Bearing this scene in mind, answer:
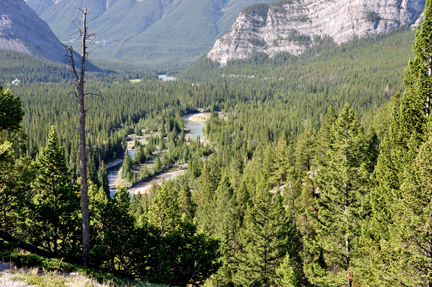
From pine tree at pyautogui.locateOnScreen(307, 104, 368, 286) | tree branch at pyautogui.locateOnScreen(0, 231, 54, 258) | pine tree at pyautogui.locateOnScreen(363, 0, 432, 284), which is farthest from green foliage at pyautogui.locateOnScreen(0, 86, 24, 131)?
pine tree at pyautogui.locateOnScreen(363, 0, 432, 284)

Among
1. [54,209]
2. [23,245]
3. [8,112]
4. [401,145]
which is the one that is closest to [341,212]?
[401,145]

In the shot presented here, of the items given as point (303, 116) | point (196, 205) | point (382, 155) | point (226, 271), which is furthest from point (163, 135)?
point (382, 155)

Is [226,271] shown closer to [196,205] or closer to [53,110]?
[196,205]

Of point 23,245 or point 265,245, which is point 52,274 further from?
point 265,245

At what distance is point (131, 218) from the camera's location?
73.7 ft

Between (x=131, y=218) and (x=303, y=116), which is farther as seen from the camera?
(x=303, y=116)

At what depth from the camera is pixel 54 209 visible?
21.7 metres

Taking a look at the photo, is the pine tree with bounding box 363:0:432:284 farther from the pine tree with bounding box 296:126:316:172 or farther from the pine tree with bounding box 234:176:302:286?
the pine tree with bounding box 296:126:316:172

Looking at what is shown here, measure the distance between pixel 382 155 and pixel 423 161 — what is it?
→ 3962 millimetres

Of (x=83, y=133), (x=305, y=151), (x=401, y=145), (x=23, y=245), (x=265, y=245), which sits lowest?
(x=265, y=245)

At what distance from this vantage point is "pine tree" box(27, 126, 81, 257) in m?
21.2

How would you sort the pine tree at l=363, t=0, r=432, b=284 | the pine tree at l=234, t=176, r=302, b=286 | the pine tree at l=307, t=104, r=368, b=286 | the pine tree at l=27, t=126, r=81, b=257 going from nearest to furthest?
the pine tree at l=363, t=0, r=432, b=284
the pine tree at l=27, t=126, r=81, b=257
the pine tree at l=307, t=104, r=368, b=286
the pine tree at l=234, t=176, r=302, b=286

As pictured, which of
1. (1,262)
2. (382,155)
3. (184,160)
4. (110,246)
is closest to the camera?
(1,262)

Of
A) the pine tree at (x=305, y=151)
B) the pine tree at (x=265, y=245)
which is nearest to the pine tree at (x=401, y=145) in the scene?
the pine tree at (x=265, y=245)
